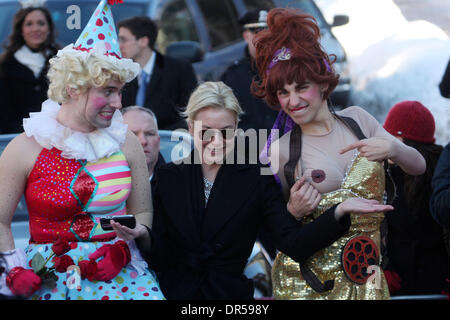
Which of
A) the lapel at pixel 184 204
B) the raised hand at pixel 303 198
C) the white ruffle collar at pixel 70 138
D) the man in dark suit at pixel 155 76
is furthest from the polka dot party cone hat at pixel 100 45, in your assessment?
the man in dark suit at pixel 155 76

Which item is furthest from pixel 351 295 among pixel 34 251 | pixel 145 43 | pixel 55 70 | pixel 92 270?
pixel 145 43

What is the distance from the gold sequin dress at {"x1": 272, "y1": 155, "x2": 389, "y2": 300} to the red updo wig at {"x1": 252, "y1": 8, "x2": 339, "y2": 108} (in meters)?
0.42

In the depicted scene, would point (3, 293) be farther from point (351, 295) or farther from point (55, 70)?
point (351, 295)

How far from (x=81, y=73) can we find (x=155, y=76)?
9.34 feet

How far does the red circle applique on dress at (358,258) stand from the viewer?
3250 millimetres

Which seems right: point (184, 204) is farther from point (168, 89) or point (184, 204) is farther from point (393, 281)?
point (168, 89)

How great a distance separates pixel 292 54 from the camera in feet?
11.0

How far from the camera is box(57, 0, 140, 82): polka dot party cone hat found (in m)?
3.23

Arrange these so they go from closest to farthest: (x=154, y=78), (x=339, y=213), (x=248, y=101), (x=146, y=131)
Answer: (x=339, y=213), (x=146, y=131), (x=248, y=101), (x=154, y=78)

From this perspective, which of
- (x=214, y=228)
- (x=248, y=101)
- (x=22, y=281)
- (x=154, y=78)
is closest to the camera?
(x=22, y=281)

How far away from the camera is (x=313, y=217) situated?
10.9ft

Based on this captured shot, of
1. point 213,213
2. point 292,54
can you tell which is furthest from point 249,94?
point 213,213

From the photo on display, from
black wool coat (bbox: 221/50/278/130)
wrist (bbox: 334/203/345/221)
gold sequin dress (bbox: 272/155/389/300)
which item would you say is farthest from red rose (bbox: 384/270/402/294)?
black wool coat (bbox: 221/50/278/130)

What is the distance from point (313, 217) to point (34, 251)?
120 cm
